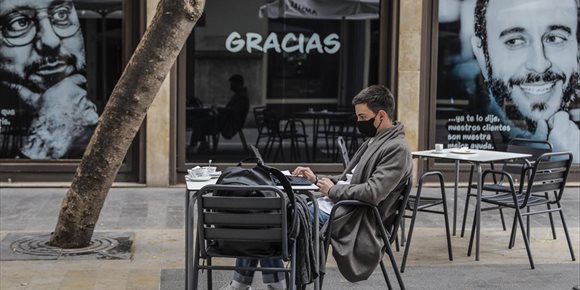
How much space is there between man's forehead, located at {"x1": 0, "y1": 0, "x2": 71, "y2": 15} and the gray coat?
611 cm

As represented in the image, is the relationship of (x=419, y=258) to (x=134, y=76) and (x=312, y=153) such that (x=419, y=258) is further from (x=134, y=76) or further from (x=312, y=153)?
(x=312, y=153)

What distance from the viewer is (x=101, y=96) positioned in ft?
34.6

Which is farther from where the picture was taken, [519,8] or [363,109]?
[519,8]

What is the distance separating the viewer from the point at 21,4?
10.3 m

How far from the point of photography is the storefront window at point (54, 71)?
33.9 ft

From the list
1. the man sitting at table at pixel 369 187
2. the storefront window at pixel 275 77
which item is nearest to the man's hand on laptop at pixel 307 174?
the man sitting at table at pixel 369 187

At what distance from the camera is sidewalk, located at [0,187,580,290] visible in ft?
20.8

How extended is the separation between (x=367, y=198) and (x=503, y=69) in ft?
20.4

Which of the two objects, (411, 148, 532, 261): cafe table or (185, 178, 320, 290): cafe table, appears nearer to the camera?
(185, 178, 320, 290): cafe table

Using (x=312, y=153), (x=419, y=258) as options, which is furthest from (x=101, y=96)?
(x=419, y=258)

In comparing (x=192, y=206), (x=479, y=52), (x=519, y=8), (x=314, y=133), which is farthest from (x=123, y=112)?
(x=519, y=8)

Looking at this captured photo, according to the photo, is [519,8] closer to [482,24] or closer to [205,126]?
[482,24]

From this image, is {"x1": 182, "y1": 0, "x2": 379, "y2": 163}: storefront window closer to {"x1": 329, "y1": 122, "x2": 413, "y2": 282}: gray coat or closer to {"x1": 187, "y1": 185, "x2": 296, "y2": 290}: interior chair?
{"x1": 329, "y1": 122, "x2": 413, "y2": 282}: gray coat

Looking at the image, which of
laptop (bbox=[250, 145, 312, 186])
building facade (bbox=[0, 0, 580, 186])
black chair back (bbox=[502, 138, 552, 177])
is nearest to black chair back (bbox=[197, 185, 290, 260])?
laptop (bbox=[250, 145, 312, 186])
